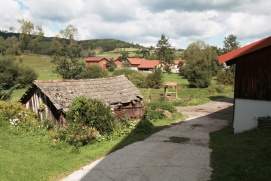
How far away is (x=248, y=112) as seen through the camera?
1344 centimetres

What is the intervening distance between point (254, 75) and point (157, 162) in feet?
23.4

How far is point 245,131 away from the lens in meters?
13.5

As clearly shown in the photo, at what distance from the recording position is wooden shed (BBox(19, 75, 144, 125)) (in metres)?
14.9

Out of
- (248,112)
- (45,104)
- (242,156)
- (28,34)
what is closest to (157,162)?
(242,156)

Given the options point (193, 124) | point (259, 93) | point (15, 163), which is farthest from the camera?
point (193, 124)

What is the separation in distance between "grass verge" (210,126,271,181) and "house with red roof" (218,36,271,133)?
894mm

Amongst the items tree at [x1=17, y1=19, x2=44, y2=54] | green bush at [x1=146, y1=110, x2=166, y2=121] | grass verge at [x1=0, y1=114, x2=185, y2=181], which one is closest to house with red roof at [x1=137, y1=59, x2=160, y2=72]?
→ tree at [x1=17, y1=19, x2=44, y2=54]

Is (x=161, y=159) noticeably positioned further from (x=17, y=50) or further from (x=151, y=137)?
(x=17, y=50)

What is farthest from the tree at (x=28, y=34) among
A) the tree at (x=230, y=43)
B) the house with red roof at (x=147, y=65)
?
the tree at (x=230, y=43)

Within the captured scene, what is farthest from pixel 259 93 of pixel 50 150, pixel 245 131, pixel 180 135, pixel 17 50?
pixel 17 50

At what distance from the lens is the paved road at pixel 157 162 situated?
8.52 meters

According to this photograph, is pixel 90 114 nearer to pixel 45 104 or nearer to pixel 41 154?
pixel 41 154

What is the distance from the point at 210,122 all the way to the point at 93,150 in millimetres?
10043

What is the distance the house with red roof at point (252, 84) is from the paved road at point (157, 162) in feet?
7.53
